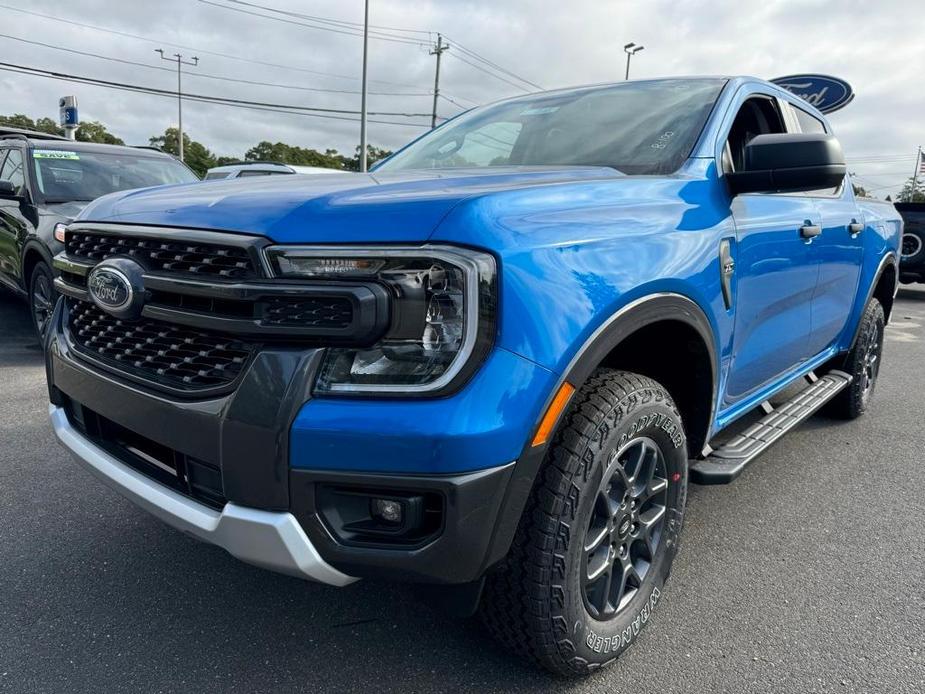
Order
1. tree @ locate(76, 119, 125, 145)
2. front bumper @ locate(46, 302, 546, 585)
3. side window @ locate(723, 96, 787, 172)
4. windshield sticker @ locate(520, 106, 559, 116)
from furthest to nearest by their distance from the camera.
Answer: tree @ locate(76, 119, 125, 145), windshield sticker @ locate(520, 106, 559, 116), side window @ locate(723, 96, 787, 172), front bumper @ locate(46, 302, 546, 585)

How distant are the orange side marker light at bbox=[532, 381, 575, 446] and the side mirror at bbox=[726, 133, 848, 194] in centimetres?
119

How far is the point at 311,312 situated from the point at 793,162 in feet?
5.51

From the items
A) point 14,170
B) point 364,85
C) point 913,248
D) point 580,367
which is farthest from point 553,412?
point 364,85

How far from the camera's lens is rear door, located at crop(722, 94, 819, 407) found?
2.49 meters

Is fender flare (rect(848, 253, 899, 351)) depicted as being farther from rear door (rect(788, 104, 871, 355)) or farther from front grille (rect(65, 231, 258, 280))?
front grille (rect(65, 231, 258, 280))

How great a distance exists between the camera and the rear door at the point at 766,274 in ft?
8.18

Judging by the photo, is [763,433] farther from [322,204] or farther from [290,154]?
[290,154]

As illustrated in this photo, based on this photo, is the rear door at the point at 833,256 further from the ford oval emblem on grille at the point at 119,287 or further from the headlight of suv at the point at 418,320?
the ford oval emblem on grille at the point at 119,287

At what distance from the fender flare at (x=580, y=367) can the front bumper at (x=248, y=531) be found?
377mm

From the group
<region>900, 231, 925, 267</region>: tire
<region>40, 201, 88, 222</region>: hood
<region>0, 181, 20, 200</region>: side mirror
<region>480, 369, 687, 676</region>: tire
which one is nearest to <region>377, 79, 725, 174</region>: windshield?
<region>480, 369, 687, 676</region>: tire

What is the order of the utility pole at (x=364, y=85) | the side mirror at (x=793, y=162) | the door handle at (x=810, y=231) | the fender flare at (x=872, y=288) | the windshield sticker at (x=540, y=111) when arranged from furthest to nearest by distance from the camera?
the utility pole at (x=364, y=85) → the fender flare at (x=872, y=288) → the windshield sticker at (x=540, y=111) → the door handle at (x=810, y=231) → the side mirror at (x=793, y=162)

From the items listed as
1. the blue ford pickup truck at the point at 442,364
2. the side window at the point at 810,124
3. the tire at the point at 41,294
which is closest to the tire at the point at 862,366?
the side window at the point at 810,124

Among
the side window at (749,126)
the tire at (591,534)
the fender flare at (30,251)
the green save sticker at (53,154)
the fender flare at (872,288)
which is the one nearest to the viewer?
the tire at (591,534)

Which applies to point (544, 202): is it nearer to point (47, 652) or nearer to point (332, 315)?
point (332, 315)
